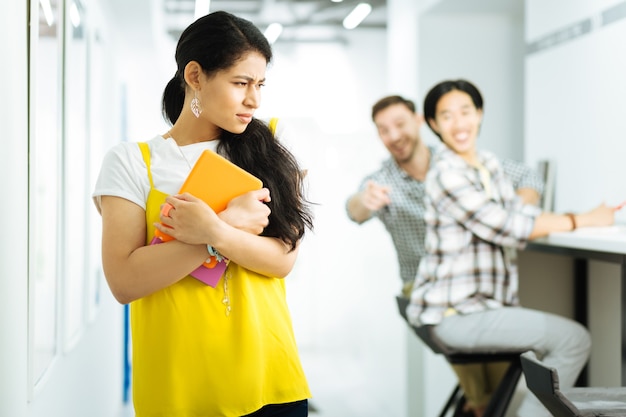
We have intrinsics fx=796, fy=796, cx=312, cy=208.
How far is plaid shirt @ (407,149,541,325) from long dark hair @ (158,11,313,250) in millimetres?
1131

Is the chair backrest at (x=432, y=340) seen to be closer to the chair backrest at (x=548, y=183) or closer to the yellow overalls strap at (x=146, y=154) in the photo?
the chair backrest at (x=548, y=183)

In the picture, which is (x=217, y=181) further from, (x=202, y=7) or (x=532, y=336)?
(x=202, y=7)

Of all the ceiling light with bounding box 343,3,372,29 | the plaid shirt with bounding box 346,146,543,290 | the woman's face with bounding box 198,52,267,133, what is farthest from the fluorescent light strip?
the ceiling light with bounding box 343,3,372,29

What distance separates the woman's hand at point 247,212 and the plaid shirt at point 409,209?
82.2 inches

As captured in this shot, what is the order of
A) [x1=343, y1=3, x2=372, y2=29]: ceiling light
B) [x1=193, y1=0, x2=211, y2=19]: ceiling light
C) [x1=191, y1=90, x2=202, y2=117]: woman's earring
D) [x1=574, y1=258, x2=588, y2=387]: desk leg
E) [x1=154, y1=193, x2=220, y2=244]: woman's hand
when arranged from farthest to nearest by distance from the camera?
[x1=343, y1=3, x2=372, y2=29]: ceiling light → [x1=193, y1=0, x2=211, y2=19]: ceiling light → [x1=574, y1=258, x2=588, y2=387]: desk leg → [x1=191, y1=90, x2=202, y2=117]: woman's earring → [x1=154, y1=193, x2=220, y2=244]: woman's hand

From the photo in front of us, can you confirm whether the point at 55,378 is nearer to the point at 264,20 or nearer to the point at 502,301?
the point at 502,301

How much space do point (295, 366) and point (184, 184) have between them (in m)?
0.42

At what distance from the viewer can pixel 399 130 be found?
11.6 feet

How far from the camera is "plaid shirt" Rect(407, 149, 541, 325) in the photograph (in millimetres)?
2564

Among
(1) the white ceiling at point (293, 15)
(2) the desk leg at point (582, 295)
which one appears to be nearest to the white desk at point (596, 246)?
(2) the desk leg at point (582, 295)

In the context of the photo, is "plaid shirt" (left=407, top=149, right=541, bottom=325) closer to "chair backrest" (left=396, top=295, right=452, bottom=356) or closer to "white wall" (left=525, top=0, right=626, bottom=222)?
"chair backrest" (left=396, top=295, right=452, bottom=356)

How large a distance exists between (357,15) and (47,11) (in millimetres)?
6863

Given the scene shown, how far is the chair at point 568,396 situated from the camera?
5.61ft

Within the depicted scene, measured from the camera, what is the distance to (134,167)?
147 cm
